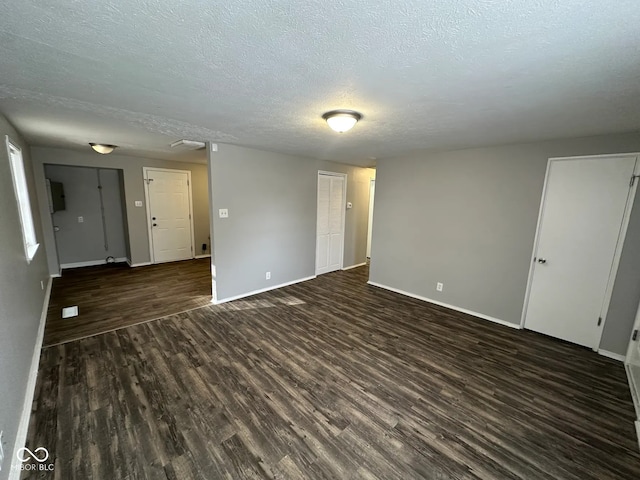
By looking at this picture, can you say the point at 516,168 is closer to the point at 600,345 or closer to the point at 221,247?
the point at 600,345

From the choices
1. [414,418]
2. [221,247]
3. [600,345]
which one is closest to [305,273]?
[221,247]

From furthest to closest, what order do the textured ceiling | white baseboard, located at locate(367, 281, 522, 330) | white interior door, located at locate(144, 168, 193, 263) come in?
1. white interior door, located at locate(144, 168, 193, 263)
2. white baseboard, located at locate(367, 281, 522, 330)
3. the textured ceiling

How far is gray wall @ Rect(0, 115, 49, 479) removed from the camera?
5.00 feet

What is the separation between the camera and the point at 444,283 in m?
4.04

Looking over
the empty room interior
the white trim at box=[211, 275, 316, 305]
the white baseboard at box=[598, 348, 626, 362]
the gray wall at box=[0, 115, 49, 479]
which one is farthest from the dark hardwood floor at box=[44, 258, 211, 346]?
the white baseboard at box=[598, 348, 626, 362]

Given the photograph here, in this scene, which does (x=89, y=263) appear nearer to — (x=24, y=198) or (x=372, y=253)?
(x=24, y=198)

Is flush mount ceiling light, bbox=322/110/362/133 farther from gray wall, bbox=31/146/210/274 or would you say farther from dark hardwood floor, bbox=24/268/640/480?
gray wall, bbox=31/146/210/274

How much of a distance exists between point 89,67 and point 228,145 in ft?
7.22

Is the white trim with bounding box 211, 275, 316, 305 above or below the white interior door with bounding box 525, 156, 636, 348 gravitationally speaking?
below

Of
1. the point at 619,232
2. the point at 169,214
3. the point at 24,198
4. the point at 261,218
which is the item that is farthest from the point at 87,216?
the point at 619,232

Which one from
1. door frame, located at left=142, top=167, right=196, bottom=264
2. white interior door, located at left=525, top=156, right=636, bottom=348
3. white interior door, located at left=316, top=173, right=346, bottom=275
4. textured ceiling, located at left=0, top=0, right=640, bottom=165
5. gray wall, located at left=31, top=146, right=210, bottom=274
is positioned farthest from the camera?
door frame, located at left=142, top=167, right=196, bottom=264

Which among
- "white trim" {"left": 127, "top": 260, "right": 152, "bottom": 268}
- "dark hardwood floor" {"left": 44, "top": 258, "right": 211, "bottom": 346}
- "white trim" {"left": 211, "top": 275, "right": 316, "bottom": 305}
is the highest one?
"white trim" {"left": 127, "top": 260, "right": 152, "bottom": 268}
